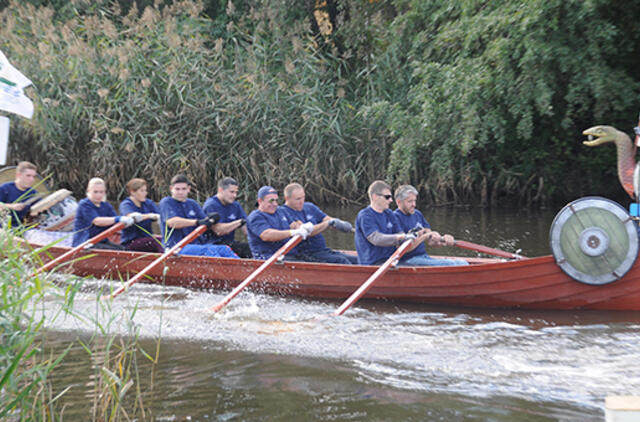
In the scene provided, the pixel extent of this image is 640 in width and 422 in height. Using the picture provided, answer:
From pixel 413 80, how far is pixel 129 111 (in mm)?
6114

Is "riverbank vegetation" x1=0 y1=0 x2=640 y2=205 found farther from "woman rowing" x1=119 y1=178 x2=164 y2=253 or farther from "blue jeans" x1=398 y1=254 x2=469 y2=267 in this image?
"blue jeans" x1=398 y1=254 x2=469 y2=267

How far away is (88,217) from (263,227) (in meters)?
2.33

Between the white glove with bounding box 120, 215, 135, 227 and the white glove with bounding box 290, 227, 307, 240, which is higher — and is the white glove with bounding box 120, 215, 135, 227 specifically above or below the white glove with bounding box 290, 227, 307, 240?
below

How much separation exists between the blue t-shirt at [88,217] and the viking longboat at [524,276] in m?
1.31

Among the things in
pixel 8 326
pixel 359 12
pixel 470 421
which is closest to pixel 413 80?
pixel 359 12

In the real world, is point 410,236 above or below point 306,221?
above

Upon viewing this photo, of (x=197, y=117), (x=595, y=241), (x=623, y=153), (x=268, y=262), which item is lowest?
(x=268, y=262)

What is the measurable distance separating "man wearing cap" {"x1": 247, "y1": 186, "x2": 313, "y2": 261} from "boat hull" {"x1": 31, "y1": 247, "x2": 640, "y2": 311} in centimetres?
34

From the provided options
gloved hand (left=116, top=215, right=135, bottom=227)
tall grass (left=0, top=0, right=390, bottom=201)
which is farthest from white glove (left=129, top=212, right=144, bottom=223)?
tall grass (left=0, top=0, right=390, bottom=201)

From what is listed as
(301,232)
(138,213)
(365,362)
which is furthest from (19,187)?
(365,362)

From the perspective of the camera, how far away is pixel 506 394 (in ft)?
14.1

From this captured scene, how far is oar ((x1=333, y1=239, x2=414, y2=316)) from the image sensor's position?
6.25 meters

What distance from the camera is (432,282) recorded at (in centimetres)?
662

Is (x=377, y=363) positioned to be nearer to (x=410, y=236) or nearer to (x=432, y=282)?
(x=432, y=282)
